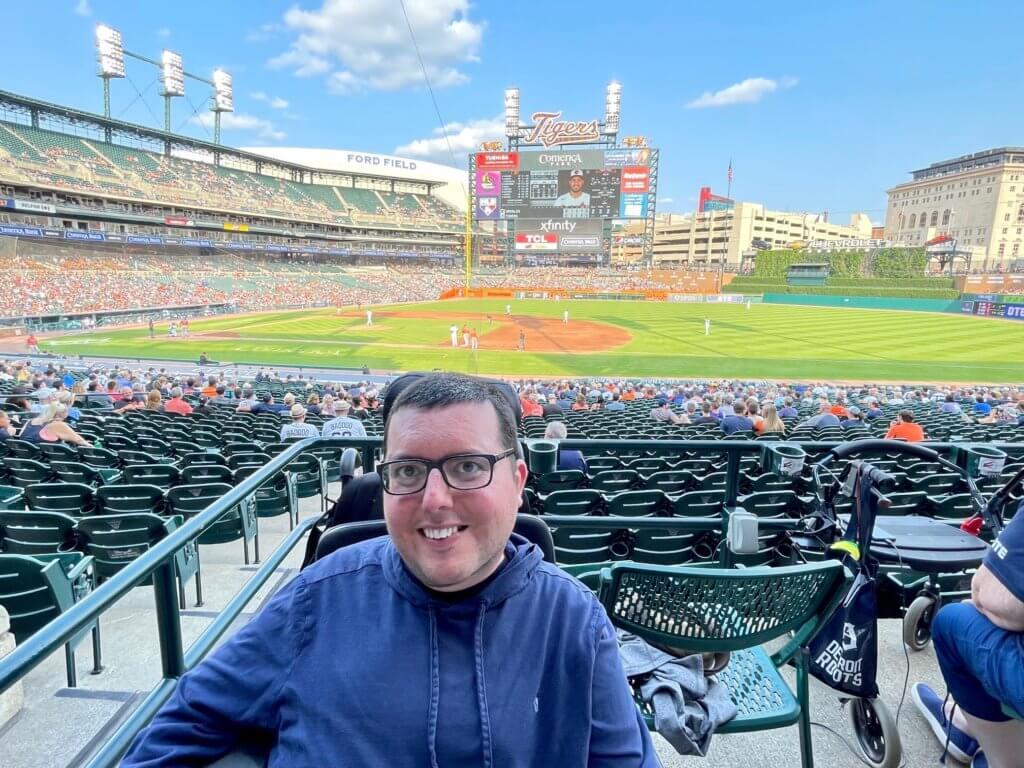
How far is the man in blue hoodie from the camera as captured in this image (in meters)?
1.38

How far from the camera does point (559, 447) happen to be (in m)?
3.58

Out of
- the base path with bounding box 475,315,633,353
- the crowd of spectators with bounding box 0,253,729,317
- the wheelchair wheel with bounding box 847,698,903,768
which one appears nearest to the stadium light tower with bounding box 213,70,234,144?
the crowd of spectators with bounding box 0,253,729,317

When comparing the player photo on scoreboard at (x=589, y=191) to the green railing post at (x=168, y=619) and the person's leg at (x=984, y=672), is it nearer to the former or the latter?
the person's leg at (x=984, y=672)

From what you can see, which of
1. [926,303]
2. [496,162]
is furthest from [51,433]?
[496,162]

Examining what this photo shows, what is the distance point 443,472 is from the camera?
154 centimetres

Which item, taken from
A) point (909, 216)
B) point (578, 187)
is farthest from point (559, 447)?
point (909, 216)

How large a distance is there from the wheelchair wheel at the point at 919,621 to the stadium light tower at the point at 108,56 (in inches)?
3214

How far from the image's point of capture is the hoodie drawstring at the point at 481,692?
1.37 meters

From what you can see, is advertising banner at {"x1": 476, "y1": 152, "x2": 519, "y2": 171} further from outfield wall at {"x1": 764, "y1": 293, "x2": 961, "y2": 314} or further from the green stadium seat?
the green stadium seat

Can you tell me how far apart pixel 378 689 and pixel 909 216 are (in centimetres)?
15602

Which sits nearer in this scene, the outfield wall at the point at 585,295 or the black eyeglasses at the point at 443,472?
the black eyeglasses at the point at 443,472

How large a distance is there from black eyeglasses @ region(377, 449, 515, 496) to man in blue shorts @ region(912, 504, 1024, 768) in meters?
1.97

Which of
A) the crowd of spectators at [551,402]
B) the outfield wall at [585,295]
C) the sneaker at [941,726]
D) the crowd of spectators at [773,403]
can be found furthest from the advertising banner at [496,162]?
the sneaker at [941,726]

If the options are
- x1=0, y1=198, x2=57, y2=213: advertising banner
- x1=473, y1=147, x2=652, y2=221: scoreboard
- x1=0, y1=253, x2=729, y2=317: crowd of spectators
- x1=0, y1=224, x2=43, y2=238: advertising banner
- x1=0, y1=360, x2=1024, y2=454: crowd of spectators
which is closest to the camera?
x1=0, y1=360, x2=1024, y2=454: crowd of spectators
